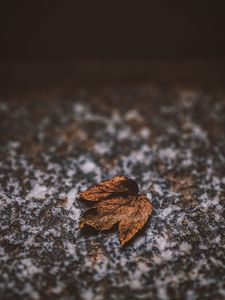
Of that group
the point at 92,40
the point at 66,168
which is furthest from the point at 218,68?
the point at 66,168

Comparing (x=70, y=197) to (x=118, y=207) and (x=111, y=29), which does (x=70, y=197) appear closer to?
(x=118, y=207)

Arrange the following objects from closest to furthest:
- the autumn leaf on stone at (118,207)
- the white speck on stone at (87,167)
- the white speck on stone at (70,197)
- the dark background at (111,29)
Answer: the autumn leaf on stone at (118,207) < the white speck on stone at (70,197) < the white speck on stone at (87,167) < the dark background at (111,29)

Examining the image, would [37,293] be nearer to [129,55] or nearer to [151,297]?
[151,297]

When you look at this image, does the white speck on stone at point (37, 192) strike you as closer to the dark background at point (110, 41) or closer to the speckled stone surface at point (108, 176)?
the speckled stone surface at point (108, 176)

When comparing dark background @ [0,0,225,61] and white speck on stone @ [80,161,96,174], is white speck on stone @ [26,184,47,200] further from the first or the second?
dark background @ [0,0,225,61]

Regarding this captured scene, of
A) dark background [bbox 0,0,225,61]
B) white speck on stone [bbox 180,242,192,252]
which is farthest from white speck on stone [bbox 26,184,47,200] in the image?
dark background [bbox 0,0,225,61]

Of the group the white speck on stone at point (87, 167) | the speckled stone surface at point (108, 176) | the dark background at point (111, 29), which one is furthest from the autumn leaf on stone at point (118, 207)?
the dark background at point (111, 29)
